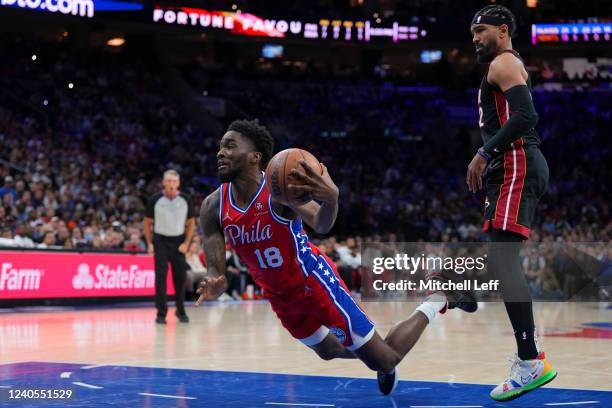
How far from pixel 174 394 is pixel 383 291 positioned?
51.5ft

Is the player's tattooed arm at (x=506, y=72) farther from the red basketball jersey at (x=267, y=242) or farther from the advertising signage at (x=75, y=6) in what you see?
the advertising signage at (x=75, y=6)

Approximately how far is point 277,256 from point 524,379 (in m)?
1.60

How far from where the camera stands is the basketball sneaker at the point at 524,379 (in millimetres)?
5156

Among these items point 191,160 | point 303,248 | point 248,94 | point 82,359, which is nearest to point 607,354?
point 303,248

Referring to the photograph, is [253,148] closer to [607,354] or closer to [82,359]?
[82,359]

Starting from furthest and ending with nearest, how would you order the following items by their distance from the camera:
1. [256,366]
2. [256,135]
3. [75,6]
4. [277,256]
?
[75,6], [256,366], [256,135], [277,256]

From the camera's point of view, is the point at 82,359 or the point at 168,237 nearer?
the point at 82,359

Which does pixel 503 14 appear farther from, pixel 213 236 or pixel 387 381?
pixel 387 381

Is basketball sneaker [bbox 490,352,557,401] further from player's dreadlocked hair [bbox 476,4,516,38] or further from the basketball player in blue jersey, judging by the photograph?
player's dreadlocked hair [bbox 476,4,516,38]

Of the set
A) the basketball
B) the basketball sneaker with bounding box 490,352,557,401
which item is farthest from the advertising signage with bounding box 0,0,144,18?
the basketball sneaker with bounding box 490,352,557,401

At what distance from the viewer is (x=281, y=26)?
36156mm

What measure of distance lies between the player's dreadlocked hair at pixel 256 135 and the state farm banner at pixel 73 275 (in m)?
9.91

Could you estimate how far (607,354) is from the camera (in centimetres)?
804

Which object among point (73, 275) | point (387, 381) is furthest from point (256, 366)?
point (73, 275)
